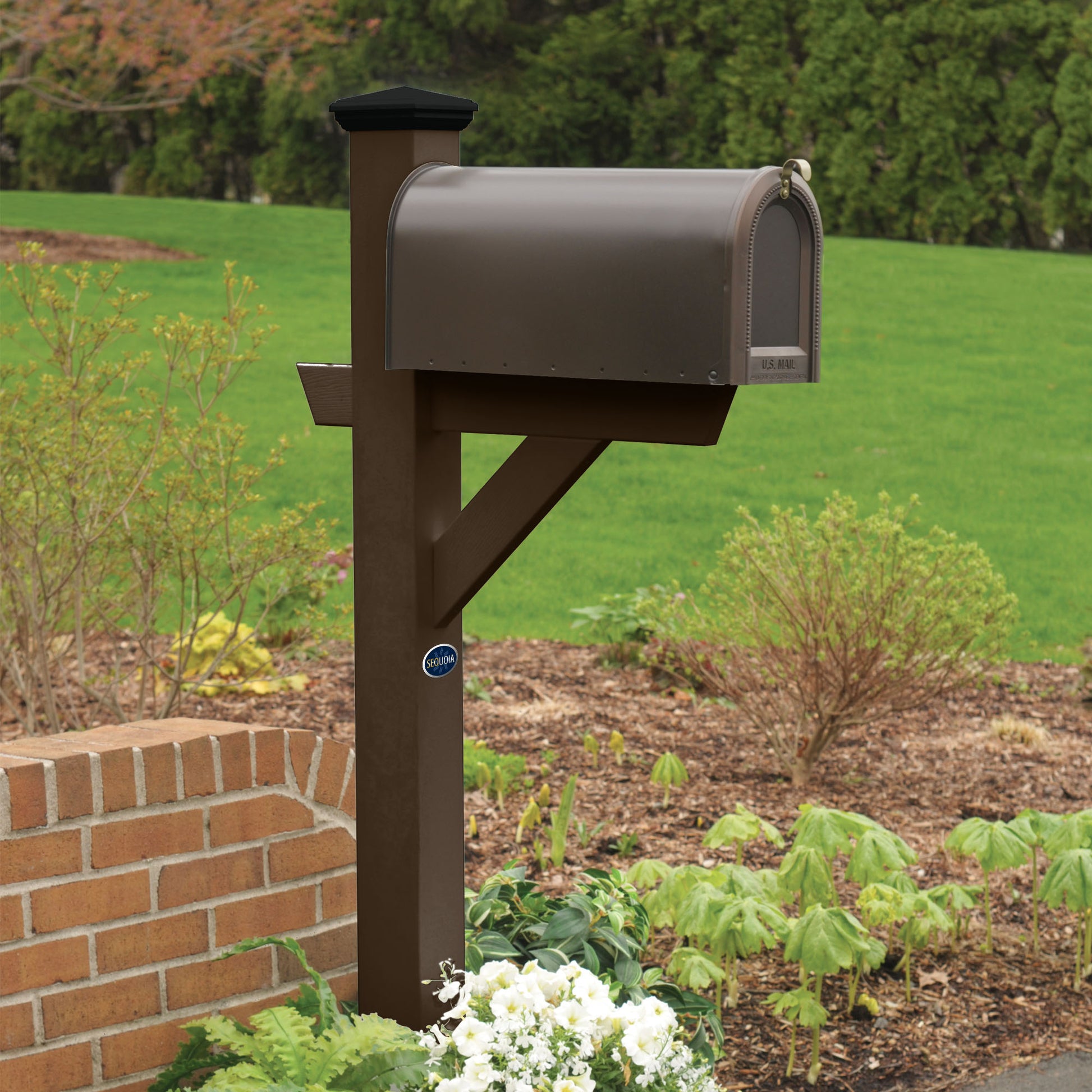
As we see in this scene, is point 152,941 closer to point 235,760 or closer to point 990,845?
point 235,760

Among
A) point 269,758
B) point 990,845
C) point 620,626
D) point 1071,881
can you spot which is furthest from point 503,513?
point 620,626

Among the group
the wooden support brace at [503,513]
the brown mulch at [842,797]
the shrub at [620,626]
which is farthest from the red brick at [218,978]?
the shrub at [620,626]

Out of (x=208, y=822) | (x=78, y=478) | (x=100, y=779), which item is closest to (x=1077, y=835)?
(x=208, y=822)

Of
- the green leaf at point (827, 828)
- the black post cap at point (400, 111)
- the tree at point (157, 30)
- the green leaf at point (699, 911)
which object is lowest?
the green leaf at point (699, 911)

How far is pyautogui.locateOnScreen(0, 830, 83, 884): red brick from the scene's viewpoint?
2516 mm

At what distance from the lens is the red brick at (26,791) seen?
2.52 m

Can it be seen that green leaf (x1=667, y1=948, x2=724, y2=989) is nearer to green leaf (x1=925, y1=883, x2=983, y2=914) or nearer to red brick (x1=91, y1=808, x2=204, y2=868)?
green leaf (x1=925, y1=883, x2=983, y2=914)

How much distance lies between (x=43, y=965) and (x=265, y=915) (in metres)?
0.48

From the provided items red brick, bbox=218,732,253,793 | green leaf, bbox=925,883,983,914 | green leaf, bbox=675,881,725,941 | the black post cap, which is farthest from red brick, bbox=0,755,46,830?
green leaf, bbox=925,883,983,914

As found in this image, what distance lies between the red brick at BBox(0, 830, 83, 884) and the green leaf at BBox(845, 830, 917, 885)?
184cm

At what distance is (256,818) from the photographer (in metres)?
2.88

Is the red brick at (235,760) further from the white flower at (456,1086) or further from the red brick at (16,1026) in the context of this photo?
the white flower at (456,1086)

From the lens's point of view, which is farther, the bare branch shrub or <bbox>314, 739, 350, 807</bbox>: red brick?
the bare branch shrub

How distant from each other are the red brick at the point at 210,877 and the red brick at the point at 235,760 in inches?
5.4
